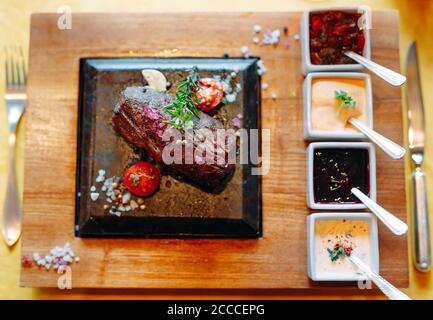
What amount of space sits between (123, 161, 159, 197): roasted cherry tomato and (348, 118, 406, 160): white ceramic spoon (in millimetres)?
900

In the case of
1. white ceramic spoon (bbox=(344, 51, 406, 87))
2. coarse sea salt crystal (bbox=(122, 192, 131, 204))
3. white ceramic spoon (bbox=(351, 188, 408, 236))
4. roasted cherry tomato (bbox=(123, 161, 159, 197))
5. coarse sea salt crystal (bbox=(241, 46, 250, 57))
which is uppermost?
coarse sea salt crystal (bbox=(241, 46, 250, 57))

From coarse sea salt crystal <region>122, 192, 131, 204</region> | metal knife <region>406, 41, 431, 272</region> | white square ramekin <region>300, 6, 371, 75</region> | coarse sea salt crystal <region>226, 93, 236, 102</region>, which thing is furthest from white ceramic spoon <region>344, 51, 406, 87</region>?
coarse sea salt crystal <region>122, 192, 131, 204</region>

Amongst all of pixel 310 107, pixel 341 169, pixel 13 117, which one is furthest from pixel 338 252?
pixel 13 117

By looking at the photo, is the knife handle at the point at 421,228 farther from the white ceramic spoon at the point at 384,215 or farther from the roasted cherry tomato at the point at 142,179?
the roasted cherry tomato at the point at 142,179

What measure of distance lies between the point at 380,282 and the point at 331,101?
796 millimetres

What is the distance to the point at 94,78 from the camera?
7.33 ft

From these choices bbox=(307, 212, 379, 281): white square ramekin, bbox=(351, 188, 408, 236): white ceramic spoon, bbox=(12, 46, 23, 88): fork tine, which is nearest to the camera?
bbox=(351, 188, 408, 236): white ceramic spoon

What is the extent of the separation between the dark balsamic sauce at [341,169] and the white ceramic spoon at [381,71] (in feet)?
1.04

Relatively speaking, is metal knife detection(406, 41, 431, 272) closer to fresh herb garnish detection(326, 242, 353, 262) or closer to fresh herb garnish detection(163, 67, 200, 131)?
fresh herb garnish detection(326, 242, 353, 262)

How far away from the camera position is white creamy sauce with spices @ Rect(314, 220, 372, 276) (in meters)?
2.09

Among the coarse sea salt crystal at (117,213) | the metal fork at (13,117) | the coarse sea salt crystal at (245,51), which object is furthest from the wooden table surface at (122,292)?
the coarse sea salt crystal at (245,51)

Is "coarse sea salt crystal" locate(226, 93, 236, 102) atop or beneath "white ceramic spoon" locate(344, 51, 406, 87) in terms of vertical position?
beneath
